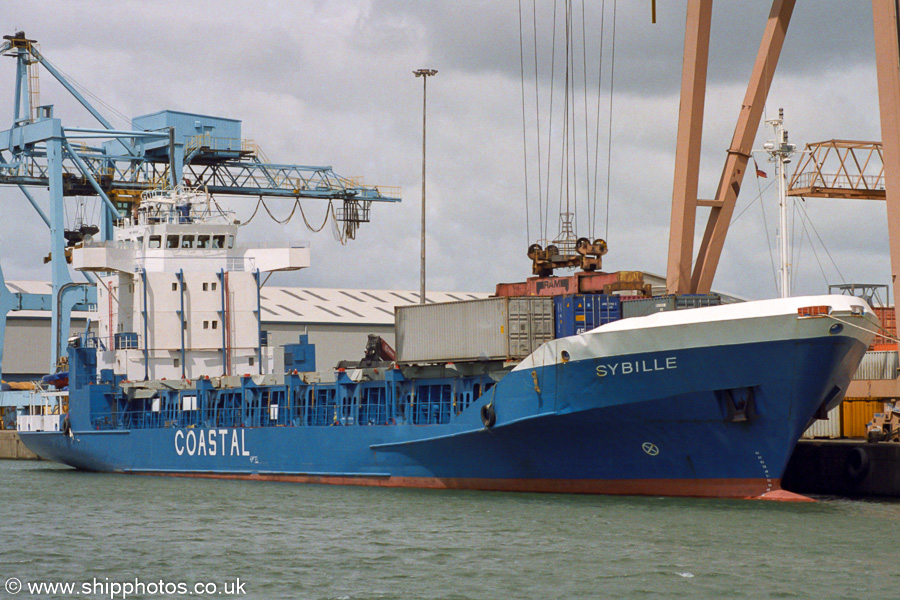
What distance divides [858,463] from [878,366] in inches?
265

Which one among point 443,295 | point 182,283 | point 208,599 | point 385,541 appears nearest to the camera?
point 208,599

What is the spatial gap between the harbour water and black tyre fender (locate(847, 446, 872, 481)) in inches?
42.3

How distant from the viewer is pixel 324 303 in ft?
253

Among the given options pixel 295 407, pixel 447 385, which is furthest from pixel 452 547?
pixel 295 407

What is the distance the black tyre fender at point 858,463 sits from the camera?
27.4 meters

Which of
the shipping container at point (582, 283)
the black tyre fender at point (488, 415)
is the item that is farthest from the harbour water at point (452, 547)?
the shipping container at point (582, 283)

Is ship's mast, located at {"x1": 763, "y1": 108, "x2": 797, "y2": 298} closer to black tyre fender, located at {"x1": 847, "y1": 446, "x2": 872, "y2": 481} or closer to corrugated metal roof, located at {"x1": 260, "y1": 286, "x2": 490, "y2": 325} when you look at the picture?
black tyre fender, located at {"x1": 847, "y1": 446, "x2": 872, "y2": 481}

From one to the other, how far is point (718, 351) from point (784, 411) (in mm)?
1886

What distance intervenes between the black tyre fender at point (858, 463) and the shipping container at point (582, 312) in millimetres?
6482

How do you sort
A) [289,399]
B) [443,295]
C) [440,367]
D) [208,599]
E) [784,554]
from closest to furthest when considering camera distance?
[208,599] < [784,554] < [440,367] < [289,399] < [443,295]

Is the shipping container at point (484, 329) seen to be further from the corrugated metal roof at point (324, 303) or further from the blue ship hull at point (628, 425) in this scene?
Result: the corrugated metal roof at point (324, 303)

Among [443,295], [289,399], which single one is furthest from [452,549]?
[443,295]

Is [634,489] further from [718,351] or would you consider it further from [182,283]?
[182,283]

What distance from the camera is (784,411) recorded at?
24.1 meters
